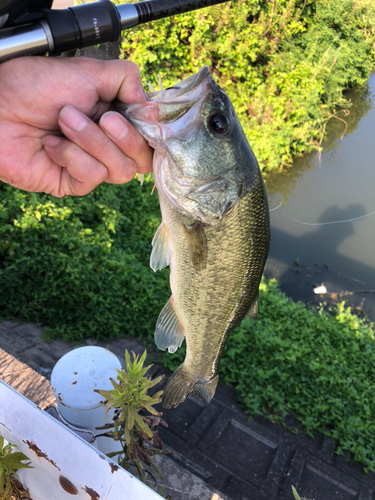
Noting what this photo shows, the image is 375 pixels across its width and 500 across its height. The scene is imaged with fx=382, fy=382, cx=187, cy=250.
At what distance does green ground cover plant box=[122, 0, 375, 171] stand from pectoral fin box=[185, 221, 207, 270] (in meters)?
5.64

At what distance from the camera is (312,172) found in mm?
8125

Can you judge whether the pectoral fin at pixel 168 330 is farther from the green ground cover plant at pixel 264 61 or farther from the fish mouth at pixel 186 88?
the green ground cover plant at pixel 264 61

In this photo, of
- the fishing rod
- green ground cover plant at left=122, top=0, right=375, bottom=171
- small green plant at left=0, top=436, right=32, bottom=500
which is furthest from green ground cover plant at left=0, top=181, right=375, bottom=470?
green ground cover plant at left=122, top=0, right=375, bottom=171

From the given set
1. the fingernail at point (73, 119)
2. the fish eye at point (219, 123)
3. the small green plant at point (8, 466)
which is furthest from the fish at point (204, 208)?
the small green plant at point (8, 466)

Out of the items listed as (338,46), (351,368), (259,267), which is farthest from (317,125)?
(259,267)

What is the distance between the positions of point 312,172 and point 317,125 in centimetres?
146

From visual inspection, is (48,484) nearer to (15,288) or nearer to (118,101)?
(118,101)

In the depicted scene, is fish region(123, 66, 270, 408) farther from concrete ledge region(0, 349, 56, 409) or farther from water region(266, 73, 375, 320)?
water region(266, 73, 375, 320)

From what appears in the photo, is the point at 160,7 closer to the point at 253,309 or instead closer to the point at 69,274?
the point at 253,309

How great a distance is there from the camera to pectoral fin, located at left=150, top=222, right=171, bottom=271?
1.64 metres

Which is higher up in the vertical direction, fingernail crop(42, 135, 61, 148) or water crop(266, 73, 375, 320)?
fingernail crop(42, 135, 61, 148)

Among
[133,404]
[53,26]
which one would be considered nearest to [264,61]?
[53,26]

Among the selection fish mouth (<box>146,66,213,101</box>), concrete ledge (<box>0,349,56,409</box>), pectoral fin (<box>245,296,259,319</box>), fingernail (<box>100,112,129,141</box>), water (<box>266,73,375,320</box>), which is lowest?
water (<box>266,73,375,320</box>)

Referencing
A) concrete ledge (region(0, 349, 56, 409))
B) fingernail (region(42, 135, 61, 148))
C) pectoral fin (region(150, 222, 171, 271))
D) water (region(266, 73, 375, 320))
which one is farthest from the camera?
water (region(266, 73, 375, 320))
